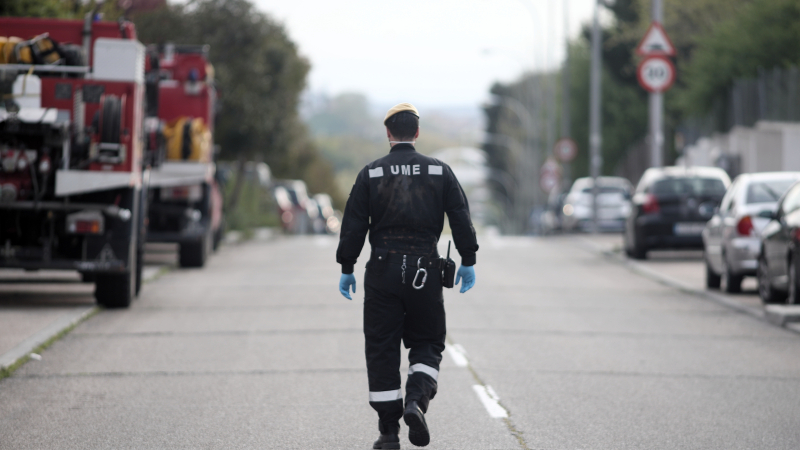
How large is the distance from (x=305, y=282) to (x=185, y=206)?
11.1ft

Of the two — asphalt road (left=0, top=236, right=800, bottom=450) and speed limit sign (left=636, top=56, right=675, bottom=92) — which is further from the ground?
speed limit sign (left=636, top=56, right=675, bottom=92)

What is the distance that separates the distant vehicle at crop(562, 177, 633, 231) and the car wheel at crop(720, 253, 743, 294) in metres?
18.1

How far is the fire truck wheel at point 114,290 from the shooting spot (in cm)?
1366

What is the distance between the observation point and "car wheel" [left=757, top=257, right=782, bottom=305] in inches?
555

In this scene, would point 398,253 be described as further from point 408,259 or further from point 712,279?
point 712,279

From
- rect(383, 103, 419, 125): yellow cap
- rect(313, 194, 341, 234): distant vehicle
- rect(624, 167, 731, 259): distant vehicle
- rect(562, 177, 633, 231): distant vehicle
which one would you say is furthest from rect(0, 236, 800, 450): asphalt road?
rect(313, 194, 341, 234): distant vehicle

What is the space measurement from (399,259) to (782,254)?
7768 millimetres

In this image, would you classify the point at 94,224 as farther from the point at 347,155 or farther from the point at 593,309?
the point at 347,155

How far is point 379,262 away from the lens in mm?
6797

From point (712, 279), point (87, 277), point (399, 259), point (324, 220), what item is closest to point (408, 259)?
point (399, 259)

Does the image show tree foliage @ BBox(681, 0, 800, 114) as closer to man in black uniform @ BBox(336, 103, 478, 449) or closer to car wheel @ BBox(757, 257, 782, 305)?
car wheel @ BBox(757, 257, 782, 305)

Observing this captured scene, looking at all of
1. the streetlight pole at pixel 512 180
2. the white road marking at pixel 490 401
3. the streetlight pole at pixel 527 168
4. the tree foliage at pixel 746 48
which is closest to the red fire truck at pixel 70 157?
the white road marking at pixel 490 401

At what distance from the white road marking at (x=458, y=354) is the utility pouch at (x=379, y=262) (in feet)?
11.1

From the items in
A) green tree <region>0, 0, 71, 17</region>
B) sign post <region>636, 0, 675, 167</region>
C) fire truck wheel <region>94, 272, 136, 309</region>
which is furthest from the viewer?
sign post <region>636, 0, 675, 167</region>
